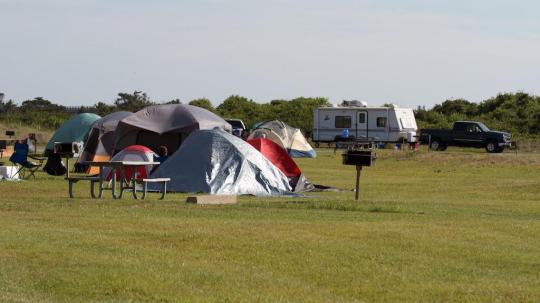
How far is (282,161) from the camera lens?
3181 cm

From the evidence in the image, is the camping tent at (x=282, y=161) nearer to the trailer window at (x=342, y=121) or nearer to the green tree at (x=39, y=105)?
the trailer window at (x=342, y=121)

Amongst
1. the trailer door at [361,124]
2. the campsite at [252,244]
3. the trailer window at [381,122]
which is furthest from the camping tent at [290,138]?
the campsite at [252,244]

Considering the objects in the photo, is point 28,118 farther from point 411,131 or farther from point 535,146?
point 535,146

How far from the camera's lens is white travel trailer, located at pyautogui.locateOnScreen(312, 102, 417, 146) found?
66312mm

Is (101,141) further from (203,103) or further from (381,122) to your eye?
(203,103)

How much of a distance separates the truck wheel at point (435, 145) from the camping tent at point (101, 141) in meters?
28.1

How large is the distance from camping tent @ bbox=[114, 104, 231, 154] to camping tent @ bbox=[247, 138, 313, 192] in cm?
359

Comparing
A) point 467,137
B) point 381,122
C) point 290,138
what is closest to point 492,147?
point 467,137

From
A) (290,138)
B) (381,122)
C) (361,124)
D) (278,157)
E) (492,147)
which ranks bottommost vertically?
(492,147)

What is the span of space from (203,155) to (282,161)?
3.34 meters

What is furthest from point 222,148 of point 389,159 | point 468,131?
point 468,131

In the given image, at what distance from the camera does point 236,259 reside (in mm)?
14211

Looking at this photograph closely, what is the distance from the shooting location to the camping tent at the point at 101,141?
37125mm

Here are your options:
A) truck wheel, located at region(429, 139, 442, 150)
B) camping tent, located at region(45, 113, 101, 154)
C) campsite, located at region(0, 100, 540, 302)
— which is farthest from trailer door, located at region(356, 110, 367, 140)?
campsite, located at region(0, 100, 540, 302)
